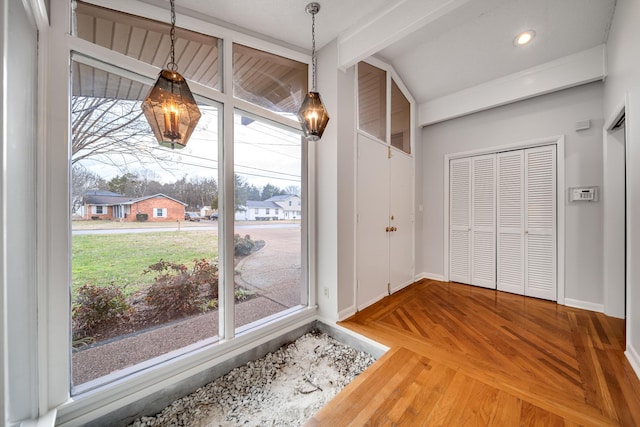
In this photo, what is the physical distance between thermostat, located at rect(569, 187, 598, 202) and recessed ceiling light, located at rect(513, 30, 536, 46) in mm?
1775

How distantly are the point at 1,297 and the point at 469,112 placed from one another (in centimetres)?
446

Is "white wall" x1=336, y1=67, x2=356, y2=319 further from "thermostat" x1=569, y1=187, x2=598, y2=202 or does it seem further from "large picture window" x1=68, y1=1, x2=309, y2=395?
"thermostat" x1=569, y1=187, x2=598, y2=202

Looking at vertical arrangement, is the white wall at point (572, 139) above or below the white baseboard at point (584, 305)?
above

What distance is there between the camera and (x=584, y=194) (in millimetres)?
2666

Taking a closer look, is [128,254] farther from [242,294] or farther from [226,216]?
[242,294]

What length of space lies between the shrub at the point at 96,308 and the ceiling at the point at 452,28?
199 centimetres

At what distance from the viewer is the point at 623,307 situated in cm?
242

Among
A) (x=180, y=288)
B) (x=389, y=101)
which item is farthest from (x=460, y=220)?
(x=180, y=288)

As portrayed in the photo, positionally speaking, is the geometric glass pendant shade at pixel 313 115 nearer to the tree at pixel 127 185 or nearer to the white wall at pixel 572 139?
the tree at pixel 127 185

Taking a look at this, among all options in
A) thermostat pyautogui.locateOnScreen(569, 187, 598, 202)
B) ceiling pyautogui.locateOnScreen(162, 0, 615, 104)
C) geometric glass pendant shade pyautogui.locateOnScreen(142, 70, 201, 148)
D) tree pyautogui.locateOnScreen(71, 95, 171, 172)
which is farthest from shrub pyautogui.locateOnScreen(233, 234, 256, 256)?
thermostat pyautogui.locateOnScreen(569, 187, 598, 202)

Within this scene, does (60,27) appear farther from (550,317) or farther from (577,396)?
(550,317)

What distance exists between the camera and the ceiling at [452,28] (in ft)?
6.22

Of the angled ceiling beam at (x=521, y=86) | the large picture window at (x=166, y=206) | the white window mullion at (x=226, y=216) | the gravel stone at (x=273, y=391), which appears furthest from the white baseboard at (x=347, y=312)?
the angled ceiling beam at (x=521, y=86)

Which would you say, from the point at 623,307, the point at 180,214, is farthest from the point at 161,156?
the point at 623,307
